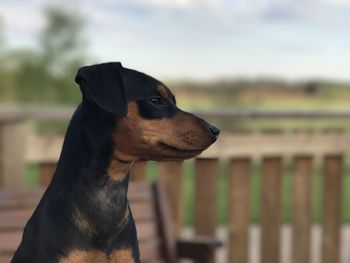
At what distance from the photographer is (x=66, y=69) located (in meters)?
8.81

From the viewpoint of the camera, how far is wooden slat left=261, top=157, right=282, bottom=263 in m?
4.21

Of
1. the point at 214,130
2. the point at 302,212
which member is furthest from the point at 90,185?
the point at 302,212

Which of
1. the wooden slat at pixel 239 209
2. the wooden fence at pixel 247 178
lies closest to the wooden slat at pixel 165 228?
the wooden fence at pixel 247 178

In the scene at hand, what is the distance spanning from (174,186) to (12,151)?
87cm

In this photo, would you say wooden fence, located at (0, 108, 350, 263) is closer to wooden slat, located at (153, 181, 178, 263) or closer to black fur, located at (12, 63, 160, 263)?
wooden slat, located at (153, 181, 178, 263)

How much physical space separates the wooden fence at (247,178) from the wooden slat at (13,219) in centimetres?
81

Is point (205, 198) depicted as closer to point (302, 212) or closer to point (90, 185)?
point (302, 212)

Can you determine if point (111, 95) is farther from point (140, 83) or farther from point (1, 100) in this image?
point (1, 100)

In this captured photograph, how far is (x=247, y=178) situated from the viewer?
411 cm

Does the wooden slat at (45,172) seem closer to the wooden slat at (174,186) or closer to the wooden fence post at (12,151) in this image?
the wooden fence post at (12,151)

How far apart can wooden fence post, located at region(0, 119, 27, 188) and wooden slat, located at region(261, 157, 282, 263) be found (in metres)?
1.38

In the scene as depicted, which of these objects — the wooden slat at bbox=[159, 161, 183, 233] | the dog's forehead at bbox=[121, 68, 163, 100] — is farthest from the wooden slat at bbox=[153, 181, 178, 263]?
the dog's forehead at bbox=[121, 68, 163, 100]

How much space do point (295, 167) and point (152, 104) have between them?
2.98m

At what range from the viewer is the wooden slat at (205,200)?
3975mm
